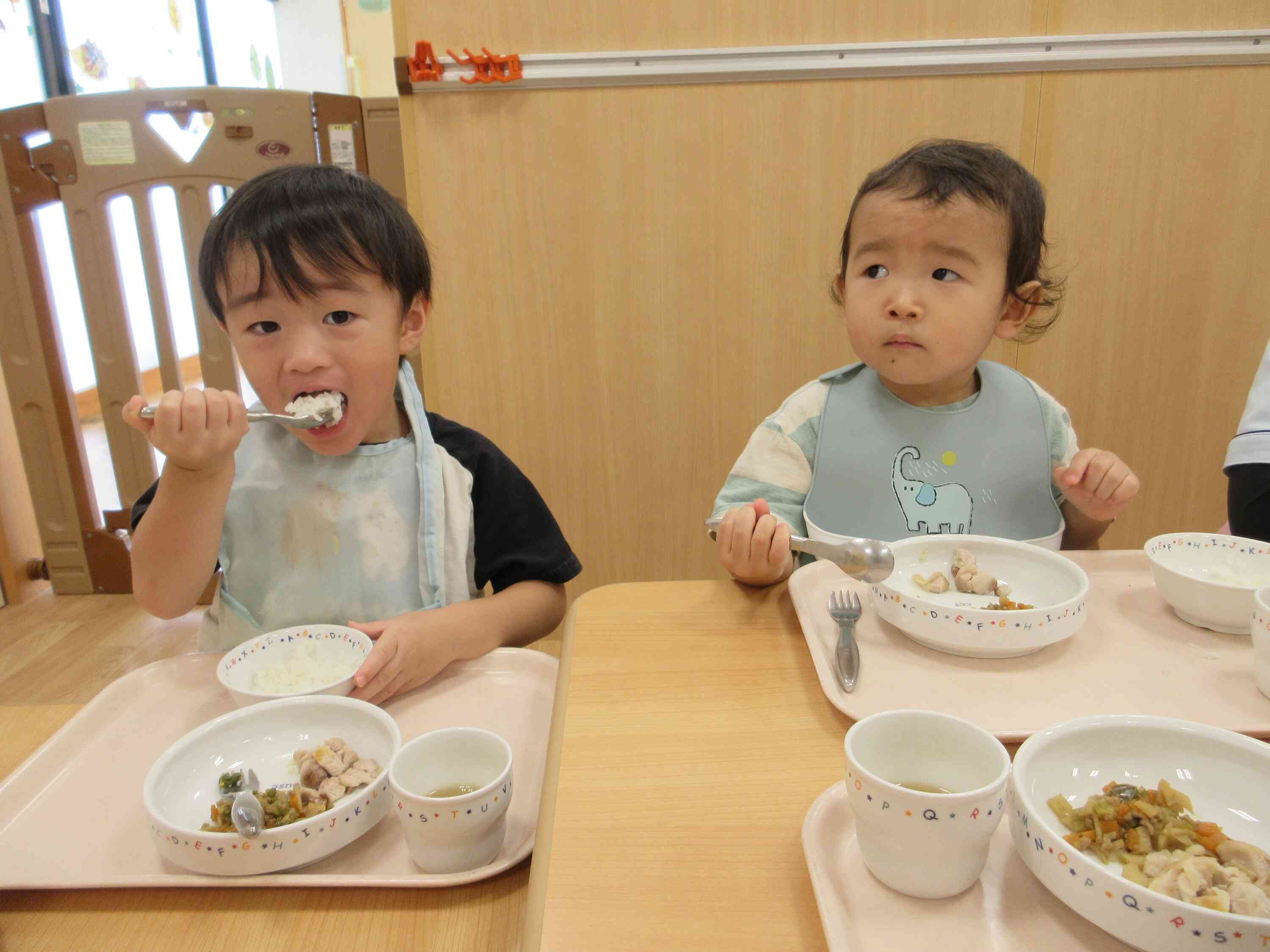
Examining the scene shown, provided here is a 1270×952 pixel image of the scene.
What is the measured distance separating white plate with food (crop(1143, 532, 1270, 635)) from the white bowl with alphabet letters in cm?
8

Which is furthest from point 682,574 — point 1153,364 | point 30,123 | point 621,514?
point 30,123

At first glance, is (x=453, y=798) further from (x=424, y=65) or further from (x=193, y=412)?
(x=424, y=65)

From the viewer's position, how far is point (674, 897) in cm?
52

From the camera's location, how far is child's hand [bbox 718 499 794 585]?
3.05 ft

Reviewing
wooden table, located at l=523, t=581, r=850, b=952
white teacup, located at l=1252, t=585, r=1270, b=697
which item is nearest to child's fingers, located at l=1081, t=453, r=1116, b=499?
white teacup, located at l=1252, t=585, r=1270, b=697

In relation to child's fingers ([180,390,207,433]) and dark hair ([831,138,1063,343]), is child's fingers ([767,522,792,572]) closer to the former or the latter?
dark hair ([831,138,1063,343])

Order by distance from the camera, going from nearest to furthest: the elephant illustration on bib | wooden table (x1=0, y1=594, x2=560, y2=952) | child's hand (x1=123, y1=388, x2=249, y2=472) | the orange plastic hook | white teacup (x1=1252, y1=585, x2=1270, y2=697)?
wooden table (x1=0, y1=594, x2=560, y2=952) < white teacup (x1=1252, y1=585, x2=1270, y2=697) < child's hand (x1=123, y1=388, x2=249, y2=472) < the elephant illustration on bib < the orange plastic hook

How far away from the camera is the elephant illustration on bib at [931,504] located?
1.21 meters

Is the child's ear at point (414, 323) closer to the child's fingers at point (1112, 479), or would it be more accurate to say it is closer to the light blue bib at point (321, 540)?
the light blue bib at point (321, 540)

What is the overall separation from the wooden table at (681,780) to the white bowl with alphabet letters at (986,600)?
0.37 feet

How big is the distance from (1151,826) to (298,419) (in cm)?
88

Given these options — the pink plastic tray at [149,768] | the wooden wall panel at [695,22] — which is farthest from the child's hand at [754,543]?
the wooden wall panel at [695,22]

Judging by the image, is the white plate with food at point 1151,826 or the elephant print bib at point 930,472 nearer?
the white plate with food at point 1151,826

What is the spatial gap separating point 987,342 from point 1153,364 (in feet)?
4.24
